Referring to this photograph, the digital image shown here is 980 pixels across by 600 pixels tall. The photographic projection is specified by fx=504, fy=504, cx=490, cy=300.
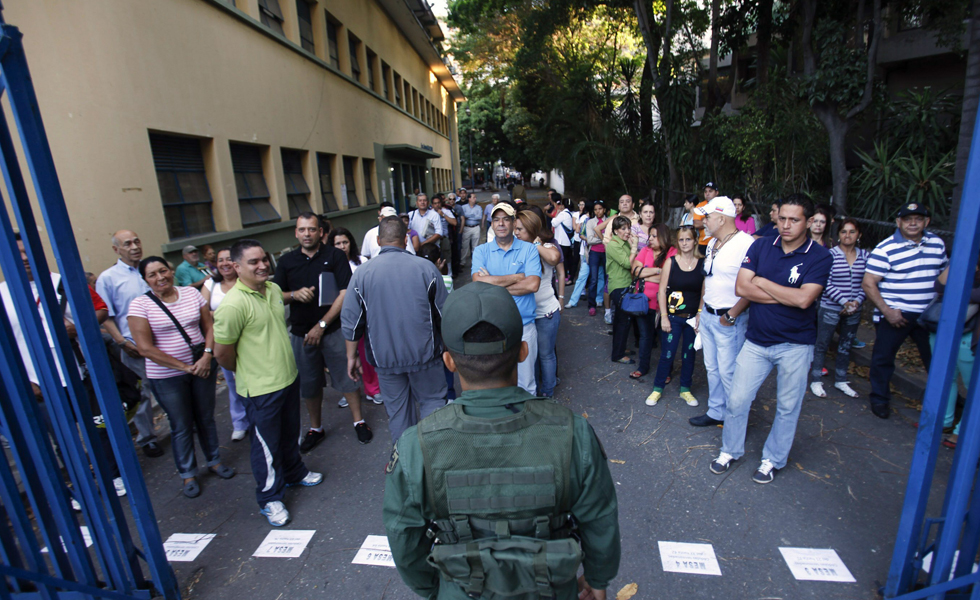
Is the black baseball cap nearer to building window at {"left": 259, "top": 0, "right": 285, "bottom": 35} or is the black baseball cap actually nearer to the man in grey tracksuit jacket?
the man in grey tracksuit jacket

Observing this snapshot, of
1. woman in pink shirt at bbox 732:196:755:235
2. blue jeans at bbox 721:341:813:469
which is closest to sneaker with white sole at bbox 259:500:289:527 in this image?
blue jeans at bbox 721:341:813:469

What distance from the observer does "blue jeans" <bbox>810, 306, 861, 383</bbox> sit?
505 cm

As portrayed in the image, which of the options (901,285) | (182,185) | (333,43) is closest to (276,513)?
(901,285)

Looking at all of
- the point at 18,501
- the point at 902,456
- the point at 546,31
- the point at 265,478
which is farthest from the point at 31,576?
the point at 546,31

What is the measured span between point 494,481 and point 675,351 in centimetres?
396

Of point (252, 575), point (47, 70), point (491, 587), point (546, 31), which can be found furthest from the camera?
→ point (546, 31)

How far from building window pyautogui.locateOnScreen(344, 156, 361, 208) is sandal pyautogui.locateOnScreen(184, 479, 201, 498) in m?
11.7

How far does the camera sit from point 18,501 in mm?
2027

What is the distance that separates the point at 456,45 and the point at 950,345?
32.1 m

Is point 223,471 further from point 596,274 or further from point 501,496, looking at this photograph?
point 596,274

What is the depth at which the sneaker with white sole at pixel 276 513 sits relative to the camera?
3439 millimetres

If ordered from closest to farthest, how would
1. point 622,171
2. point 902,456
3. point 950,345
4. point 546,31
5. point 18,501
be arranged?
point 18,501, point 950,345, point 902,456, point 546,31, point 622,171

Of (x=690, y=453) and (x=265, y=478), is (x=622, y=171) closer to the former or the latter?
(x=690, y=453)

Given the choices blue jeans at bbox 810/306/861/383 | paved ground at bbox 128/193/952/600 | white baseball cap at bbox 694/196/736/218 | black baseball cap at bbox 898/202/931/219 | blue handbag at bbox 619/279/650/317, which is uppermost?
white baseball cap at bbox 694/196/736/218
